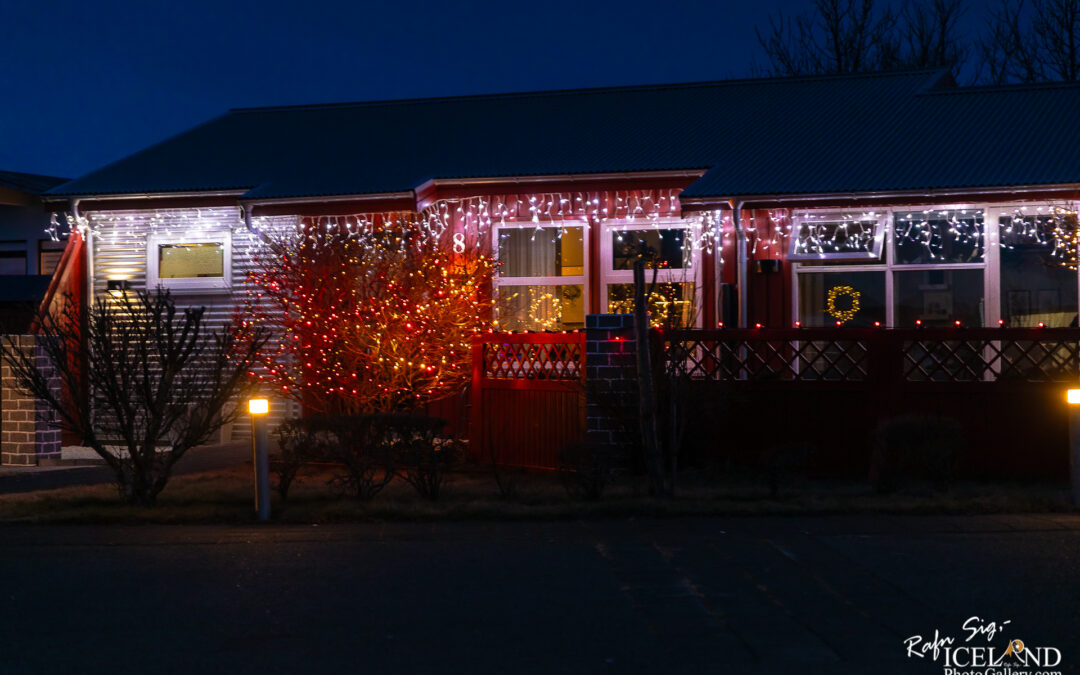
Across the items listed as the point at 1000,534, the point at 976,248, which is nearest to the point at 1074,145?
the point at 976,248

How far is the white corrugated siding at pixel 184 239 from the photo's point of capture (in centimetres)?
1770

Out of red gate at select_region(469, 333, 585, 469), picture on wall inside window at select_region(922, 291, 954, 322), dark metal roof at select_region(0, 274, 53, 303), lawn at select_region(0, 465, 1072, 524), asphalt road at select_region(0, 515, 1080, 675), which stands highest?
dark metal roof at select_region(0, 274, 53, 303)

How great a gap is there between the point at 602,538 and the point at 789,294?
8.10 metres

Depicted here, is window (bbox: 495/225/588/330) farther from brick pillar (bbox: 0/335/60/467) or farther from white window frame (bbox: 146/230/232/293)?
brick pillar (bbox: 0/335/60/467)

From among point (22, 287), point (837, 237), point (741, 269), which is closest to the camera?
point (741, 269)

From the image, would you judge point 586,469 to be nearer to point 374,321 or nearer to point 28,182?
point 374,321

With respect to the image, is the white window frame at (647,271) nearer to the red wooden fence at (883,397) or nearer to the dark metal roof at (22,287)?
the red wooden fence at (883,397)

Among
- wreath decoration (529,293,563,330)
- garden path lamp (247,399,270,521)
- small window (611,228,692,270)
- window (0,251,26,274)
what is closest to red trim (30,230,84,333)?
window (0,251,26,274)

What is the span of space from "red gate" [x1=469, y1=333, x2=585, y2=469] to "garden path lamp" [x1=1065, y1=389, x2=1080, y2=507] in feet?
14.4

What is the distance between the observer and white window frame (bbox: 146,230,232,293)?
58.6 feet

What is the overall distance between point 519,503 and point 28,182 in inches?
689

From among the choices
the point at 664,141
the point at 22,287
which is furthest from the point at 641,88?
the point at 22,287

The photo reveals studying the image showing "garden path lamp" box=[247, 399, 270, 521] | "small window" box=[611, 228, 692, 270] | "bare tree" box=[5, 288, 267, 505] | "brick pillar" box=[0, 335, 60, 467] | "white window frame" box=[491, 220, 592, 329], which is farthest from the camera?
"white window frame" box=[491, 220, 592, 329]

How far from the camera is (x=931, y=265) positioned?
1544 cm
